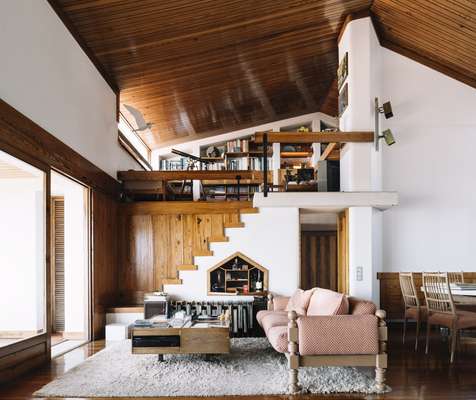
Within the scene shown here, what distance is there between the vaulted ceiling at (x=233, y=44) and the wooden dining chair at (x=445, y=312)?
11.3ft

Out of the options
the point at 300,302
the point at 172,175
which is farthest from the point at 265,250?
the point at 172,175

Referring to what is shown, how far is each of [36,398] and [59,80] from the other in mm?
3420

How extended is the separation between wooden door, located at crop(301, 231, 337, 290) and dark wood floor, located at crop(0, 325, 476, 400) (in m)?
4.47

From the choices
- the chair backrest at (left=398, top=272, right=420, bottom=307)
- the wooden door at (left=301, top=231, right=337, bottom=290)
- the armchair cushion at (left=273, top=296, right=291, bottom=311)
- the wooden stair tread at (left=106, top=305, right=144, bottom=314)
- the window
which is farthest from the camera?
the wooden door at (left=301, top=231, right=337, bottom=290)

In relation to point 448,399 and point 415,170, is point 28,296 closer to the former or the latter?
point 448,399

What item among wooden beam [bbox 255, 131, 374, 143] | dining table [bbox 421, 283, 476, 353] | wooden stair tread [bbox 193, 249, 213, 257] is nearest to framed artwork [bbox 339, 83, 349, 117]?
wooden beam [bbox 255, 131, 374, 143]

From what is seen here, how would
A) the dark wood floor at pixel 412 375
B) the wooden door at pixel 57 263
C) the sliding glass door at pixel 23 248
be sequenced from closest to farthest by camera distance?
the dark wood floor at pixel 412 375, the sliding glass door at pixel 23 248, the wooden door at pixel 57 263

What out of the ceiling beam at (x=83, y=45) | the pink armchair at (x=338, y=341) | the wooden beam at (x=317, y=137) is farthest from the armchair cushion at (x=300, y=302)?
the ceiling beam at (x=83, y=45)

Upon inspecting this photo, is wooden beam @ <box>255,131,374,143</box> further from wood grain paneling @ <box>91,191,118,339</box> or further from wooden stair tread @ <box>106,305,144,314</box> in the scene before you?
wooden stair tread @ <box>106,305,144,314</box>

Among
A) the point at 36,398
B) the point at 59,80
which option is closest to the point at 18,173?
the point at 59,80

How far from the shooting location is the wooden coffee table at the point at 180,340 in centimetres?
532

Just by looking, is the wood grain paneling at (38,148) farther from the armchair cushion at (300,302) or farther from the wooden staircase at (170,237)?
the armchair cushion at (300,302)

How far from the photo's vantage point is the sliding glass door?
208 inches

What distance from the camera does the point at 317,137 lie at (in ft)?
24.0
